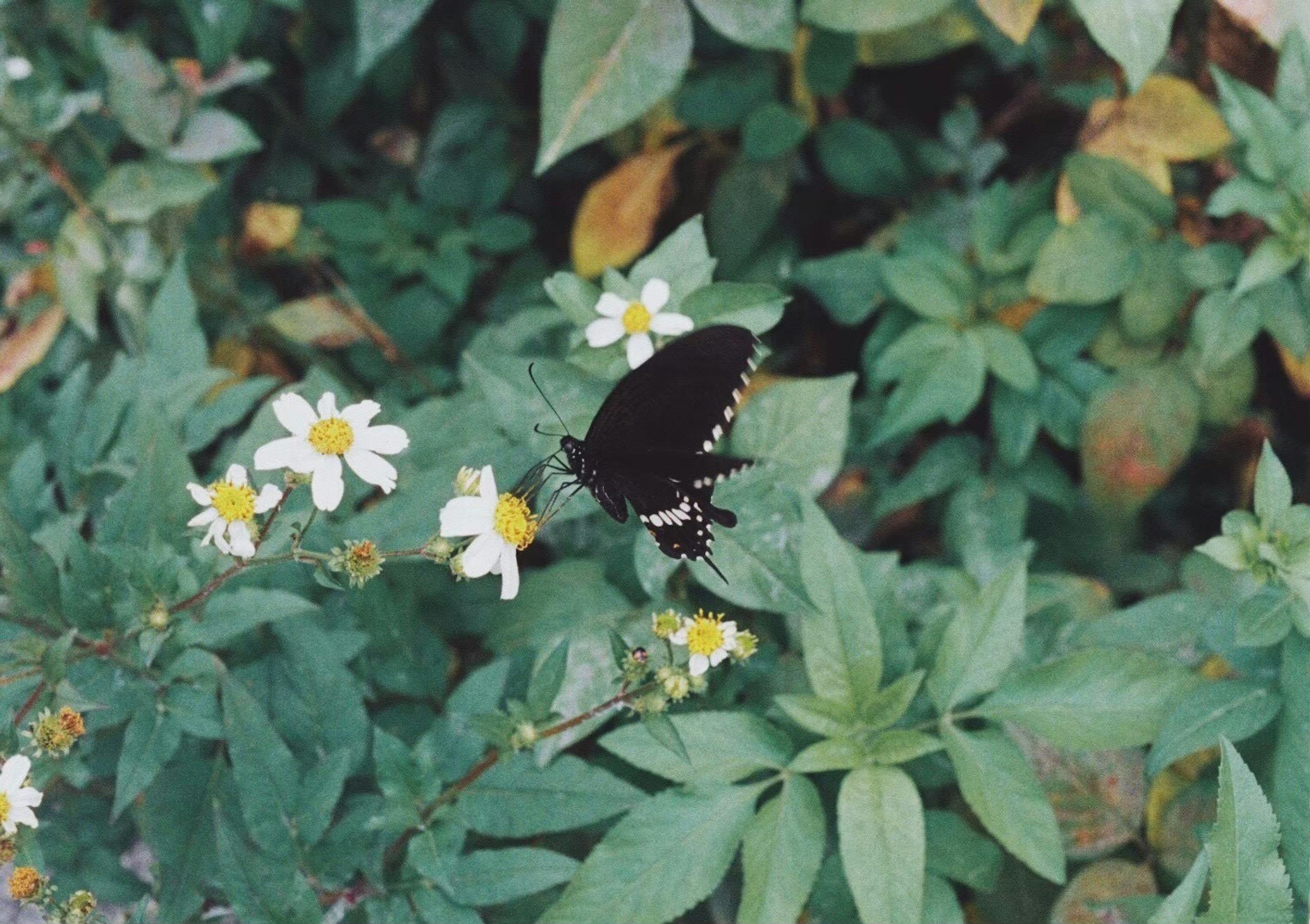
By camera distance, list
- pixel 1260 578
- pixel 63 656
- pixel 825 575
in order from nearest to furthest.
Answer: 1. pixel 63 656
2. pixel 1260 578
3. pixel 825 575

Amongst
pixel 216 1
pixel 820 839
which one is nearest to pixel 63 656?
pixel 820 839

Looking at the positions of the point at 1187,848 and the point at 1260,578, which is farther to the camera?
the point at 1187,848

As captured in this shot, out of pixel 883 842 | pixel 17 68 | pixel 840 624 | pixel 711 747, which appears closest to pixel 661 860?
pixel 711 747

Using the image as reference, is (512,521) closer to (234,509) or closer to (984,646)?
(234,509)

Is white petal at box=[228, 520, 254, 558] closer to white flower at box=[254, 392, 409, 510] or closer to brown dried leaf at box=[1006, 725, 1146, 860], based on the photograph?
white flower at box=[254, 392, 409, 510]

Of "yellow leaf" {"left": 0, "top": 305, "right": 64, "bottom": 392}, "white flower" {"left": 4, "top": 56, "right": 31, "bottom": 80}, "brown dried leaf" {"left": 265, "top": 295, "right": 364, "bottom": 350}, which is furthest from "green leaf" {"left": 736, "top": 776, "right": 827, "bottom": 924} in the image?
"white flower" {"left": 4, "top": 56, "right": 31, "bottom": 80}

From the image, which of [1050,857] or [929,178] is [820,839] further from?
[929,178]
